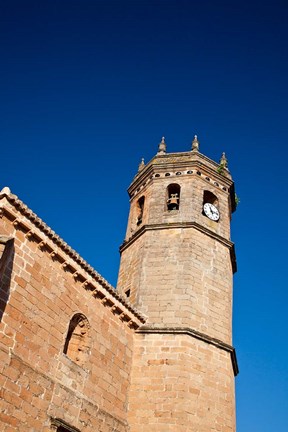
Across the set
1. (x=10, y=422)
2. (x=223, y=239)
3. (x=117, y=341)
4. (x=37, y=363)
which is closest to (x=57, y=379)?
(x=37, y=363)

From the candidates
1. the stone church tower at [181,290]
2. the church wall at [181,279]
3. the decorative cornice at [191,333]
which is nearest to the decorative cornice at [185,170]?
the stone church tower at [181,290]

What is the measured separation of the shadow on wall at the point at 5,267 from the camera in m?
9.52

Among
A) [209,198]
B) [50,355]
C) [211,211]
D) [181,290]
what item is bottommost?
[50,355]

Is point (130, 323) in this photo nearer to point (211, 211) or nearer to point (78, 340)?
point (78, 340)

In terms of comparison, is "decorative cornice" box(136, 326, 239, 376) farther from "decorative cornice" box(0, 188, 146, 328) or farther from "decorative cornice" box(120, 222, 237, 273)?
"decorative cornice" box(120, 222, 237, 273)

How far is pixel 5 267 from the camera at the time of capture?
32.5 ft

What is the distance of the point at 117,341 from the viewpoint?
12898 millimetres

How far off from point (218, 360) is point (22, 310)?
6051 millimetres

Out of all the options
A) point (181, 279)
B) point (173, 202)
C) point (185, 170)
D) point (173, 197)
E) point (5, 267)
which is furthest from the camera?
point (185, 170)

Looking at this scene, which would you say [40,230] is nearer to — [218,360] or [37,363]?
[37,363]

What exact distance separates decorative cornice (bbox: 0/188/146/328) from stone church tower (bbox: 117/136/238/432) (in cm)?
85

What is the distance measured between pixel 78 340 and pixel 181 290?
3.63 m

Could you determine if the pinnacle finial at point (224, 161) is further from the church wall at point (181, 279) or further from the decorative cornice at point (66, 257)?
the decorative cornice at point (66, 257)

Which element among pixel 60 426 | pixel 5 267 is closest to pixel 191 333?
pixel 60 426
